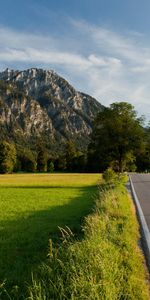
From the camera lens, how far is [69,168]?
137875mm

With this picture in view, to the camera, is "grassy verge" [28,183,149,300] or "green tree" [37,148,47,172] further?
"green tree" [37,148,47,172]

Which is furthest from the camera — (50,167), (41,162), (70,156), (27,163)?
(41,162)

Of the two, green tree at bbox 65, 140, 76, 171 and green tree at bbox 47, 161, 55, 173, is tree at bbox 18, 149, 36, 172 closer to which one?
green tree at bbox 47, 161, 55, 173

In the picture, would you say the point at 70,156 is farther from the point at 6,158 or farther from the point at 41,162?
the point at 6,158

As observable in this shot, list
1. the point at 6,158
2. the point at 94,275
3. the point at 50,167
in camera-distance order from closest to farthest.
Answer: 1. the point at 94,275
2. the point at 6,158
3. the point at 50,167

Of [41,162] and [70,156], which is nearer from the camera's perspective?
[70,156]

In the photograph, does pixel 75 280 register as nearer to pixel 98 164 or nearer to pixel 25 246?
pixel 25 246

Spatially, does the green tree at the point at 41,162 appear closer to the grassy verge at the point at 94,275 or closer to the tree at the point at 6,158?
the tree at the point at 6,158

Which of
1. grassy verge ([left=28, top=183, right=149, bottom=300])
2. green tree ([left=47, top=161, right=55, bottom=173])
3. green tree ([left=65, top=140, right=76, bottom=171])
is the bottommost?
grassy verge ([left=28, top=183, right=149, bottom=300])

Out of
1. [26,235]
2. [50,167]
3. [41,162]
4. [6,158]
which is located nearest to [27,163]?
[41,162]

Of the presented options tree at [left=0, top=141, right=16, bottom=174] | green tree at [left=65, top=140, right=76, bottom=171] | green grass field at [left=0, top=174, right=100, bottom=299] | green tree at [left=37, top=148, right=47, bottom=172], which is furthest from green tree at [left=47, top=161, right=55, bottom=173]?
green grass field at [left=0, top=174, right=100, bottom=299]

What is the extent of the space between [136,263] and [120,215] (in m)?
5.95

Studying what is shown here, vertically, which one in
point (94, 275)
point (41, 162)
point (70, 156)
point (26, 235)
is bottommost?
point (26, 235)

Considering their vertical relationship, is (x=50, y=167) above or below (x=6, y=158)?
below
